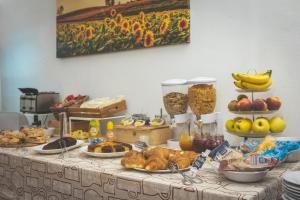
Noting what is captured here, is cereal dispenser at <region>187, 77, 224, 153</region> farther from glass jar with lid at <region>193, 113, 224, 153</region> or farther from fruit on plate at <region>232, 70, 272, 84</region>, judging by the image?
fruit on plate at <region>232, 70, 272, 84</region>

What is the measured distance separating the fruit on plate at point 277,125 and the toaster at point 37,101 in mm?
2010

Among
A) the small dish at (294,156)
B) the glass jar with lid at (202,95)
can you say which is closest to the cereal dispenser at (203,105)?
the glass jar with lid at (202,95)

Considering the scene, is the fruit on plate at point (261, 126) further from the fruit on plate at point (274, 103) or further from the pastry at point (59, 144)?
the pastry at point (59, 144)

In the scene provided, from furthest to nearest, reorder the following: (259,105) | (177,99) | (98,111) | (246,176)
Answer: (98,111) < (177,99) < (259,105) < (246,176)

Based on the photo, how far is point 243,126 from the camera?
167 cm

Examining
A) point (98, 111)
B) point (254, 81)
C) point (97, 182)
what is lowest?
point (97, 182)

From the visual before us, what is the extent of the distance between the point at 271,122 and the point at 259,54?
428mm

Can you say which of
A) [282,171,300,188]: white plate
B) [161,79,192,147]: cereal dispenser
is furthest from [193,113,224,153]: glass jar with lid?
[282,171,300,188]: white plate

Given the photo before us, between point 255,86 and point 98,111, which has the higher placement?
point 255,86

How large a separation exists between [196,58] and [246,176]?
1127mm

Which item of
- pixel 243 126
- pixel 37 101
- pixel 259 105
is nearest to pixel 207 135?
pixel 243 126

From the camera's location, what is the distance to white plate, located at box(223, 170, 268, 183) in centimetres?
113

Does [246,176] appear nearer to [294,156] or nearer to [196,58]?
[294,156]

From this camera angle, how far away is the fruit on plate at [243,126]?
1669 mm
